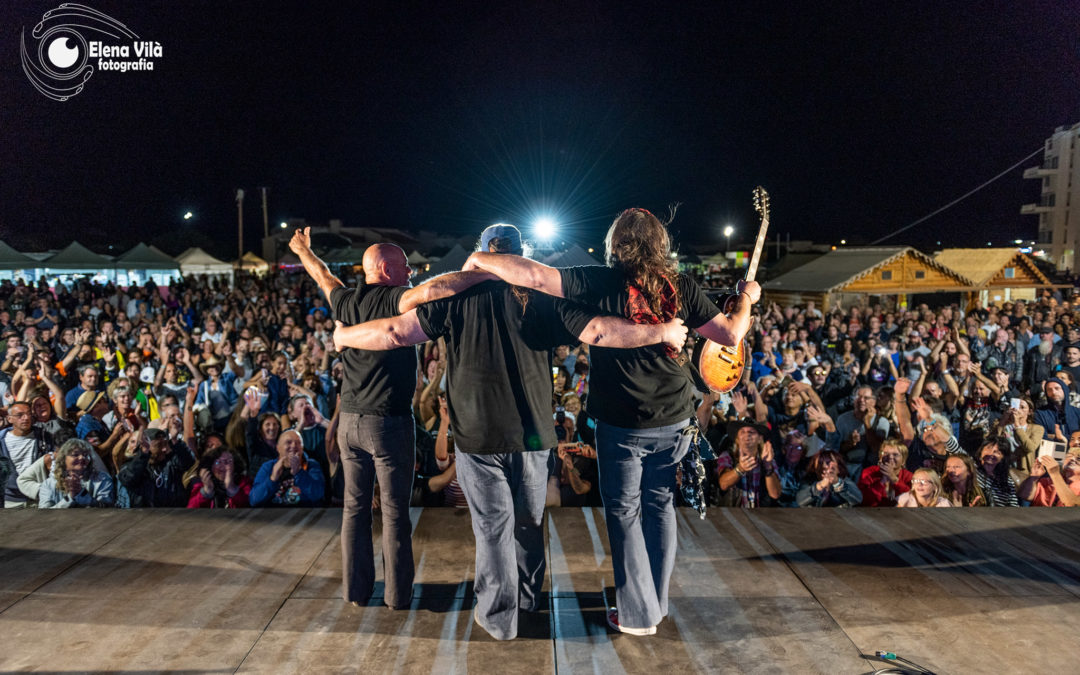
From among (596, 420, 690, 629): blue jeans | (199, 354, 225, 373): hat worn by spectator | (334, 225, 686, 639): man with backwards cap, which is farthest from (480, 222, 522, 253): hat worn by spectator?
(199, 354, 225, 373): hat worn by spectator

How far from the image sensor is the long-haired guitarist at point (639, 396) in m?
2.69

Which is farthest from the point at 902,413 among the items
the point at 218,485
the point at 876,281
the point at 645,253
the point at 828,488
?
the point at 876,281

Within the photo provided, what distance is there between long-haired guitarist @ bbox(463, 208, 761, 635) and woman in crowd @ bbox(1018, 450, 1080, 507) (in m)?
3.05

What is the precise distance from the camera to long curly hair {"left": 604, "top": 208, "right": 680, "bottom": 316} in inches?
106

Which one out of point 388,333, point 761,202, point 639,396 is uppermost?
point 761,202

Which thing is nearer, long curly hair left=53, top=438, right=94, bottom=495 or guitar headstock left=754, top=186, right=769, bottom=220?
guitar headstock left=754, top=186, right=769, bottom=220

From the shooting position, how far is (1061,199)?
45.7 metres

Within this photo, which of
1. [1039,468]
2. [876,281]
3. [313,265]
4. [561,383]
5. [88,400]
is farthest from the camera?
[876,281]

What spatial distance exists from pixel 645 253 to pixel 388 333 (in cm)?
107

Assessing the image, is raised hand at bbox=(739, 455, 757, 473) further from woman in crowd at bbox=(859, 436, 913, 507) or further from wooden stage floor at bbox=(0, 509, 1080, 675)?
woman in crowd at bbox=(859, 436, 913, 507)

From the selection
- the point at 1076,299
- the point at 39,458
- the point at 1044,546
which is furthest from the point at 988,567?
the point at 1076,299

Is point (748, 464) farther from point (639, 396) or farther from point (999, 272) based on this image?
point (999, 272)

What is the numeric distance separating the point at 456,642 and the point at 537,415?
95cm

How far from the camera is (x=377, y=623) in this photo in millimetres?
2881
